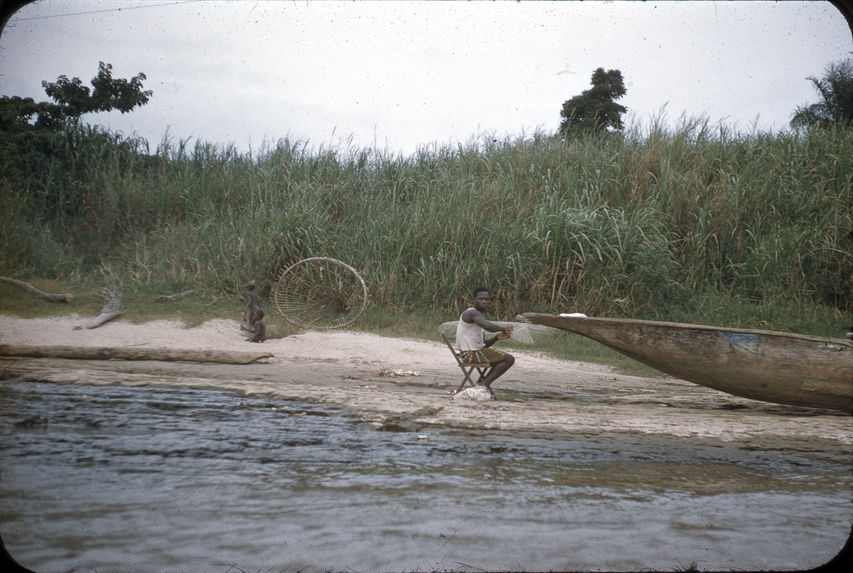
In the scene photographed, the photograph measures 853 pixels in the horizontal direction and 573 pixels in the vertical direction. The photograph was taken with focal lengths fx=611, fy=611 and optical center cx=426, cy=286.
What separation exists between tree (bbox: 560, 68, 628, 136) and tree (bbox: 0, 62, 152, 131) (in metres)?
9.37

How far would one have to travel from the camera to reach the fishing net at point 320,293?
9820mm

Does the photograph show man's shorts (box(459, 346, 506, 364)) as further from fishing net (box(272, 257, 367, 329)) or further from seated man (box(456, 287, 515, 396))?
fishing net (box(272, 257, 367, 329))

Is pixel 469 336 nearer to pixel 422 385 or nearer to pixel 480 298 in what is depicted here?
pixel 480 298

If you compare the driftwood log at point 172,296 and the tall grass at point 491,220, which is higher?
the tall grass at point 491,220

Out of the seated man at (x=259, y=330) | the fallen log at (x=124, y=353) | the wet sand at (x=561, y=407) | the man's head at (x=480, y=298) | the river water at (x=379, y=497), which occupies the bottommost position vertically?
the river water at (x=379, y=497)

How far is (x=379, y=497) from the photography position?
3.38 meters

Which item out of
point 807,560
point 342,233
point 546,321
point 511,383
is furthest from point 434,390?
point 342,233

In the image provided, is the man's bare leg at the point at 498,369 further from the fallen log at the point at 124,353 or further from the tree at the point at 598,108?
the tree at the point at 598,108

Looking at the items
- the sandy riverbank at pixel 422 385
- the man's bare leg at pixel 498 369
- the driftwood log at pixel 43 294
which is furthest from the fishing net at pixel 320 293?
the man's bare leg at pixel 498 369

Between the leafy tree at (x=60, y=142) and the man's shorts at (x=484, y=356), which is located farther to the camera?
the leafy tree at (x=60, y=142)

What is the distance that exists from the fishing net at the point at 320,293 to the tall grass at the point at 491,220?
1.03 feet

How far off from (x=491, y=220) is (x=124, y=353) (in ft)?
18.5

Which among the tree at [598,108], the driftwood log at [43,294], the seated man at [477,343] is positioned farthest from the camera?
the tree at [598,108]

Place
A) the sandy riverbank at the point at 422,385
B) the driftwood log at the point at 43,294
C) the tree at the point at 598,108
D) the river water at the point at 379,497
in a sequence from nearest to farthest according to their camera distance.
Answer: the river water at the point at 379,497 → the sandy riverbank at the point at 422,385 → the driftwood log at the point at 43,294 → the tree at the point at 598,108
